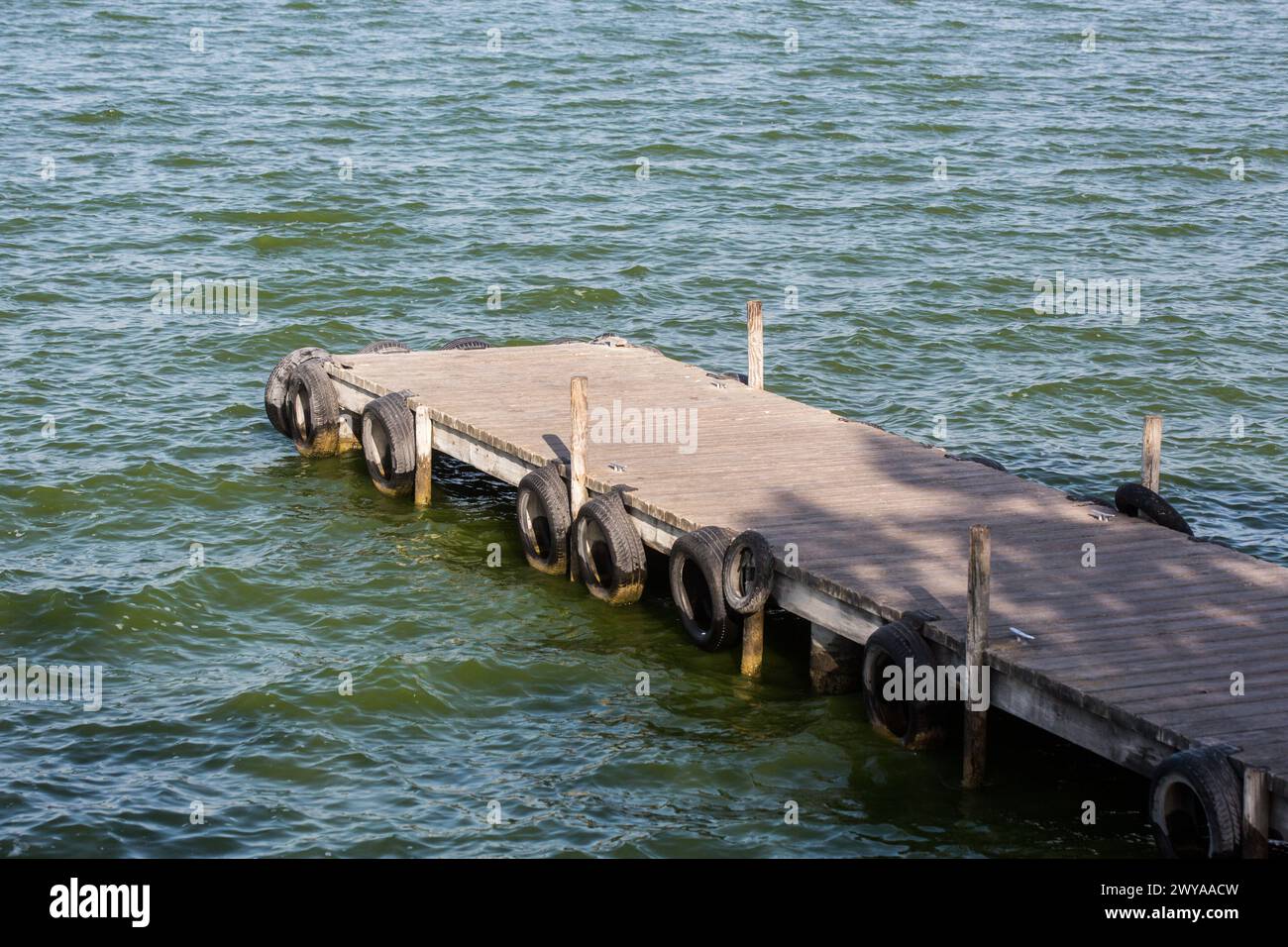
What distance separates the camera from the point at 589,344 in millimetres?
27375

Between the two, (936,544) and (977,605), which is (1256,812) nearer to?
(977,605)

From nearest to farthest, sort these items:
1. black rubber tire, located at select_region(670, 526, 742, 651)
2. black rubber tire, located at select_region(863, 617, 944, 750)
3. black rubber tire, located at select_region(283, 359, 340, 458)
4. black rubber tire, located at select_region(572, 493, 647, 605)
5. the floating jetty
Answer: the floating jetty < black rubber tire, located at select_region(863, 617, 944, 750) < black rubber tire, located at select_region(670, 526, 742, 651) < black rubber tire, located at select_region(572, 493, 647, 605) < black rubber tire, located at select_region(283, 359, 340, 458)

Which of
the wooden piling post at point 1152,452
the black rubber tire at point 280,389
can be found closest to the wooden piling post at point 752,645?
the wooden piling post at point 1152,452

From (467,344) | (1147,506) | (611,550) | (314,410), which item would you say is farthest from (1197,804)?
(467,344)

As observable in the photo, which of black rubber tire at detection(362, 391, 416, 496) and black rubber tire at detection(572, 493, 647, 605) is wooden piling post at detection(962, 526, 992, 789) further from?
black rubber tire at detection(362, 391, 416, 496)

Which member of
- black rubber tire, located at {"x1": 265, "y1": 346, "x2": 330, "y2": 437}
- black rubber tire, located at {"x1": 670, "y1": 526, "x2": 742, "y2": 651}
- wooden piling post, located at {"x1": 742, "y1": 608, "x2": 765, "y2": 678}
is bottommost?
wooden piling post, located at {"x1": 742, "y1": 608, "x2": 765, "y2": 678}

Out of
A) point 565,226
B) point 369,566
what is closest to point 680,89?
point 565,226

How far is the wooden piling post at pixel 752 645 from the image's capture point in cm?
1839

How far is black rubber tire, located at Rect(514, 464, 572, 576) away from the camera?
67.3 ft

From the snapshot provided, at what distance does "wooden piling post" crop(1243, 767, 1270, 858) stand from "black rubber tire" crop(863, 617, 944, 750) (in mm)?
3519

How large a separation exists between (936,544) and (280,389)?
11496mm

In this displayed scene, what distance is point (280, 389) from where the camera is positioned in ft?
85.6

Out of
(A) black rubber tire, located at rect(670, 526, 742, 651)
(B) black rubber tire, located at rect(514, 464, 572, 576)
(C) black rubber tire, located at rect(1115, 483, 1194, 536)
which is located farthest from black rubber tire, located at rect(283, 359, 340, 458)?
(C) black rubber tire, located at rect(1115, 483, 1194, 536)
